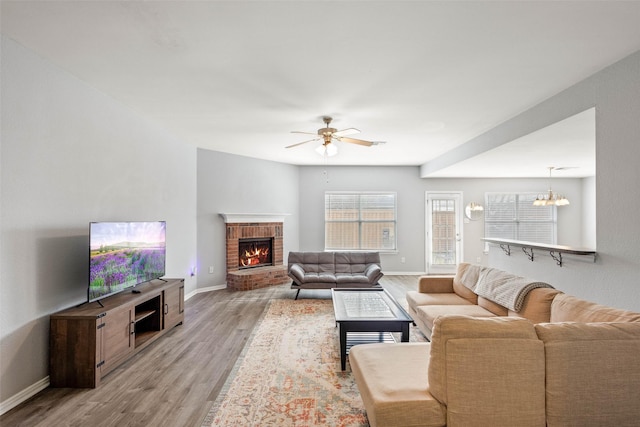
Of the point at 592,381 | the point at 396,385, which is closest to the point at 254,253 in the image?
the point at 396,385

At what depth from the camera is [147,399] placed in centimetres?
254

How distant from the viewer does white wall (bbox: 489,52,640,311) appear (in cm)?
254

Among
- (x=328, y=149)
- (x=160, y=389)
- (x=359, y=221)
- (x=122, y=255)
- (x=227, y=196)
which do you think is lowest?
(x=160, y=389)

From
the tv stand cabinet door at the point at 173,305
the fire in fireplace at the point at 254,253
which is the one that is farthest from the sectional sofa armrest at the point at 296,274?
the tv stand cabinet door at the point at 173,305

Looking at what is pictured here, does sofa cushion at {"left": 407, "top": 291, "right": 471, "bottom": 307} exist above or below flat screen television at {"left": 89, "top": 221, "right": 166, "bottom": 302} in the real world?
below

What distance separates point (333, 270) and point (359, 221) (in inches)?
88.9

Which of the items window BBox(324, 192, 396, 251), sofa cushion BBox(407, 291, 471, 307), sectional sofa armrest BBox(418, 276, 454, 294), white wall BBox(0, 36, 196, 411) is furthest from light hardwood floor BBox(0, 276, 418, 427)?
window BBox(324, 192, 396, 251)

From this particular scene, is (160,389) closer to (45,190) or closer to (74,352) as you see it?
(74,352)

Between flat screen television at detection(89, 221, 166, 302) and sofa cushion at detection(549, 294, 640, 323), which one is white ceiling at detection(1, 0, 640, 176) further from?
sofa cushion at detection(549, 294, 640, 323)

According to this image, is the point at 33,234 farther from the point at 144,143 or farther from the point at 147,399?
the point at 144,143

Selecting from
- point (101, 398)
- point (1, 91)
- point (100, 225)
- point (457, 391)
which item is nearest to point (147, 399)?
point (101, 398)

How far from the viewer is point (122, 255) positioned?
11.0 ft

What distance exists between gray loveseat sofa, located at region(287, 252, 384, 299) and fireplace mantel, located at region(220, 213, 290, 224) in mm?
1263

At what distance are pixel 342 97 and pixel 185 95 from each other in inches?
64.9
